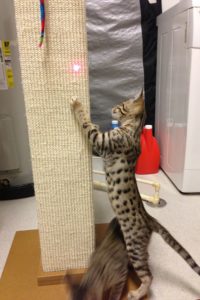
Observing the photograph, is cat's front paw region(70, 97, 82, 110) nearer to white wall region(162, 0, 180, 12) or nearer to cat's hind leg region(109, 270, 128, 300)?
cat's hind leg region(109, 270, 128, 300)

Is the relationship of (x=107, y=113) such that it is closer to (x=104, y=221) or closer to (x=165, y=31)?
(x=165, y=31)

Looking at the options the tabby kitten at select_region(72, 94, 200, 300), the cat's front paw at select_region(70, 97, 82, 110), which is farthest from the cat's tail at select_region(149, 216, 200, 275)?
the cat's front paw at select_region(70, 97, 82, 110)

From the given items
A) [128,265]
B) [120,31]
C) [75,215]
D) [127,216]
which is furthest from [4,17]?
[128,265]

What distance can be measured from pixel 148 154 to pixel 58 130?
53.3 inches

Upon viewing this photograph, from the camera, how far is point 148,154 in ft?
7.48

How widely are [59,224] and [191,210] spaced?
97 centimetres

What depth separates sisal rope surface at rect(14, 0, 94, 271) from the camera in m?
0.96

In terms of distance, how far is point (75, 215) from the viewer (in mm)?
1167

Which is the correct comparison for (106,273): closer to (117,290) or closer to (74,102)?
(117,290)

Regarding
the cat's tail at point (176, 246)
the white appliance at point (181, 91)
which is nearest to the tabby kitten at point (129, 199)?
the cat's tail at point (176, 246)

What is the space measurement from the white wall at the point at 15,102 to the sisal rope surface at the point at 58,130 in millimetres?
938

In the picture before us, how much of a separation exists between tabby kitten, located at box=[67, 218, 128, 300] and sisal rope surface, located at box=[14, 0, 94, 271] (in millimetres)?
80

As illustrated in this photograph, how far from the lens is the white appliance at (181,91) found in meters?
1.67

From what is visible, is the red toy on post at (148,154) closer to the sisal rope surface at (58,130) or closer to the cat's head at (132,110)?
the cat's head at (132,110)
